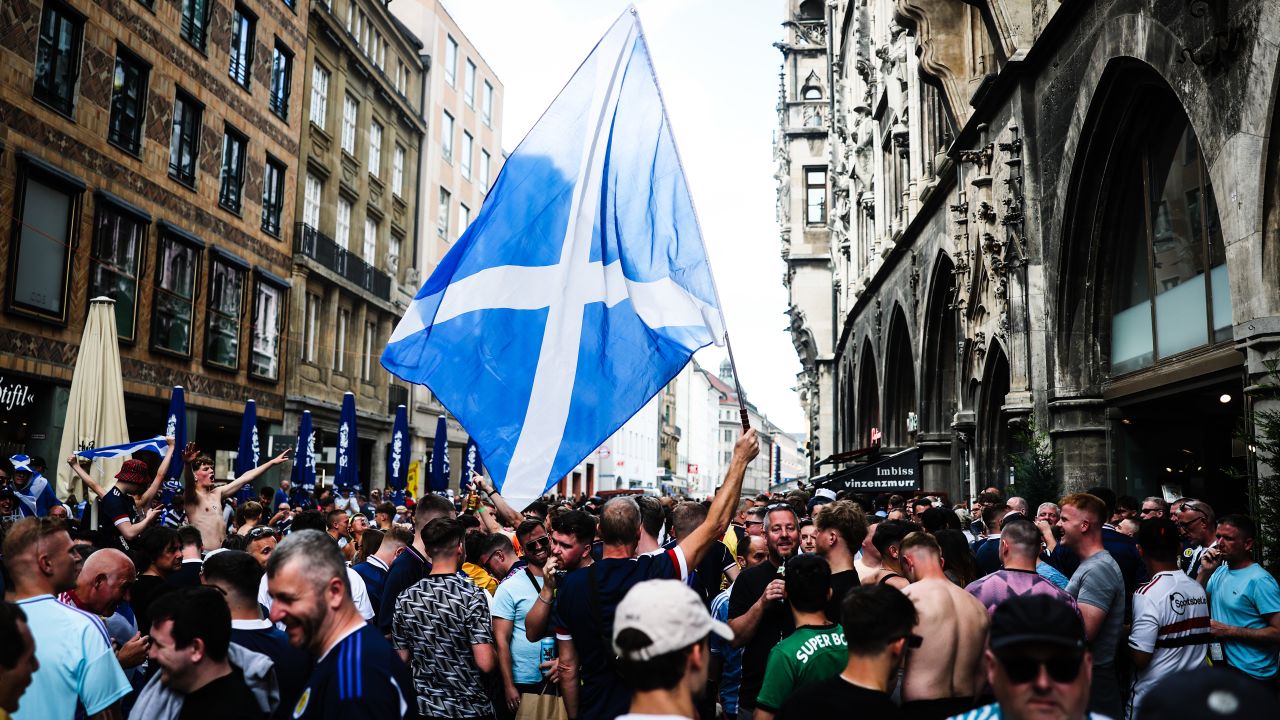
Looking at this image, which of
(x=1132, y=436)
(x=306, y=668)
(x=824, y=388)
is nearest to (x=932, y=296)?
(x=1132, y=436)

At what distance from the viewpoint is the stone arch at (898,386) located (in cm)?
2972

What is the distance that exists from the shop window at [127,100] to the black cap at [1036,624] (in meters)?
Result: 20.4

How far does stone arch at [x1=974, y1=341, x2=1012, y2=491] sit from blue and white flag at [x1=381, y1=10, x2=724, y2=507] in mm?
12583

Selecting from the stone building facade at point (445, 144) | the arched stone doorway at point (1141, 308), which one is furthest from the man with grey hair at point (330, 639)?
the stone building facade at point (445, 144)

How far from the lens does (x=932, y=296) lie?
23375 millimetres

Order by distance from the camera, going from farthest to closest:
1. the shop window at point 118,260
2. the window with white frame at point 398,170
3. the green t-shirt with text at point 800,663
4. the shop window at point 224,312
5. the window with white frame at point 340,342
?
the window with white frame at point 398,170, the window with white frame at point 340,342, the shop window at point 224,312, the shop window at point 118,260, the green t-shirt with text at point 800,663

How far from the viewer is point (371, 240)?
119 feet

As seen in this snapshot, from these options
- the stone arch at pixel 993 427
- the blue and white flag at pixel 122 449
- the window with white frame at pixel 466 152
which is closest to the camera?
the blue and white flag at pixel 122 449

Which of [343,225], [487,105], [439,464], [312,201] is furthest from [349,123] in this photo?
[487,105]

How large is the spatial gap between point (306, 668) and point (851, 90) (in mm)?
38490

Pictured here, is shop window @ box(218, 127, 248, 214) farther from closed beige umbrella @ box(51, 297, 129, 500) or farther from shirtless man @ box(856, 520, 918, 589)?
shirtless man @ box(856, 520, 918, 589)

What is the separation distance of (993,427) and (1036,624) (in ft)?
56.7

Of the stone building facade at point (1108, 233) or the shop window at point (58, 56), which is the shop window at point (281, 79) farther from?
the stone building facade at point (1108, 233)

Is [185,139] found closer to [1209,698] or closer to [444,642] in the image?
[444,642]
